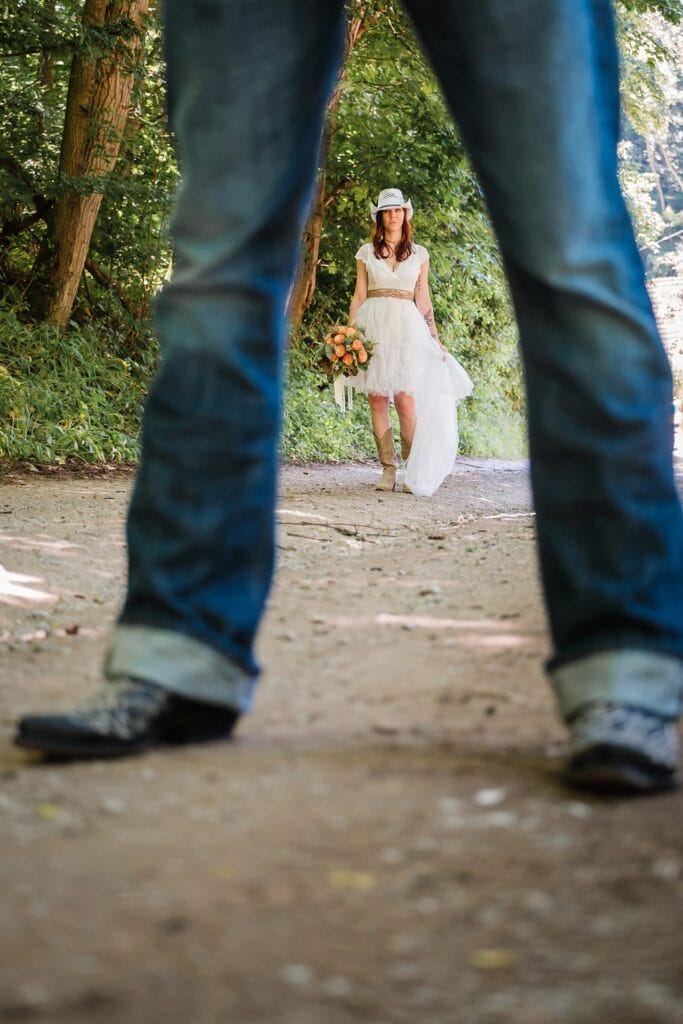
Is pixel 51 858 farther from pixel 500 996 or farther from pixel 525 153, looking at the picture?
pixel 525 153

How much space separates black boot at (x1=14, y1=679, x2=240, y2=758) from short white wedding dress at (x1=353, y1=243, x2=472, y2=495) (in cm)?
807

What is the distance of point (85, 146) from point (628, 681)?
11334 mm

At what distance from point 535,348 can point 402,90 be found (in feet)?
48.5

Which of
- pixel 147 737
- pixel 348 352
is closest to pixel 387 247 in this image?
pixel 348 352

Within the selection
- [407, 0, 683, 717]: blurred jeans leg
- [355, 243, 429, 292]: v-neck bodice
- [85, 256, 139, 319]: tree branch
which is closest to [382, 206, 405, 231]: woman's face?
[355, 243, 429, 292]: v-neck bodice

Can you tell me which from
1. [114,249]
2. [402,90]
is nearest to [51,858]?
[114,249]

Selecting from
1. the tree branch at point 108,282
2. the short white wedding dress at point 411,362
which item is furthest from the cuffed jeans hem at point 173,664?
the tree branch at point 108,282

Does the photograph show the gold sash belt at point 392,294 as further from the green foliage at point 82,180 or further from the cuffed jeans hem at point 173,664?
the cuffed jeans hem at point 173,664

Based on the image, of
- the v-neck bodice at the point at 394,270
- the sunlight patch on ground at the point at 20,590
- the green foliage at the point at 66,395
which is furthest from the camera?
the v-neck bodice at the point at 394,270

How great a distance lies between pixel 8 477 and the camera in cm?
902

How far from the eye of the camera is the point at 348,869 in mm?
1362

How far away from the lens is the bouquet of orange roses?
10297 millimetres

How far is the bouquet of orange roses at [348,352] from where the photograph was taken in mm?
10297

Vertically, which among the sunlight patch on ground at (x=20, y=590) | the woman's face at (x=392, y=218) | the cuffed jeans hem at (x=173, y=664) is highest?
the woman's face at (x=392, y=218)
